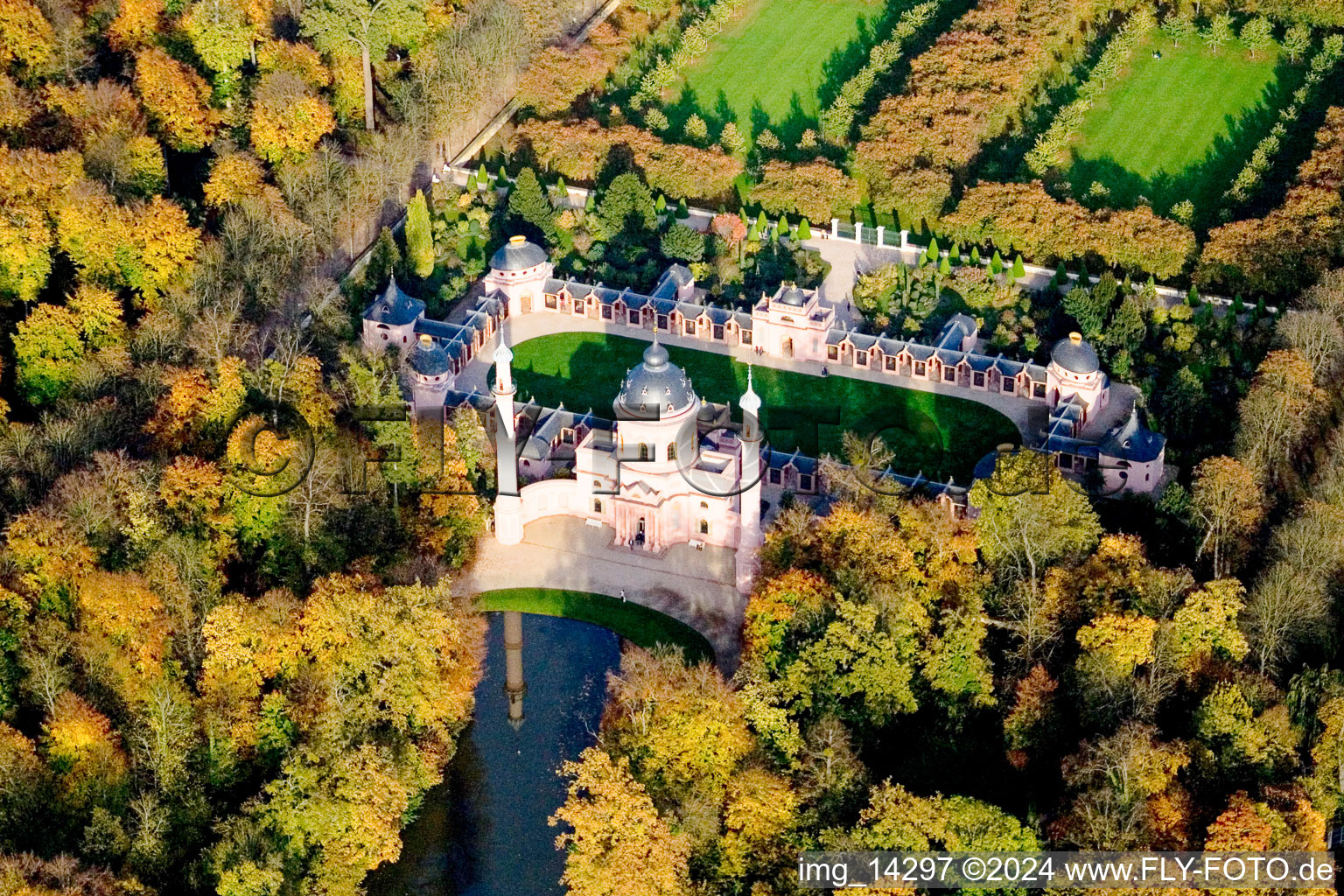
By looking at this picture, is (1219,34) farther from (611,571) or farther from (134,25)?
(134,25)

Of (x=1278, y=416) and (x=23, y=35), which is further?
(x=23, y=35)

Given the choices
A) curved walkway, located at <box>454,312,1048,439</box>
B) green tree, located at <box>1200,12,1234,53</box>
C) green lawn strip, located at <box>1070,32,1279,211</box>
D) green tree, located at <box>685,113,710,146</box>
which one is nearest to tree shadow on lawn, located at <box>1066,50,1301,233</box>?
green lawn strip, located at <box>1070,32,1279,211</box>

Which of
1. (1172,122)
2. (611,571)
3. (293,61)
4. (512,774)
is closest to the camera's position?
(512,774)

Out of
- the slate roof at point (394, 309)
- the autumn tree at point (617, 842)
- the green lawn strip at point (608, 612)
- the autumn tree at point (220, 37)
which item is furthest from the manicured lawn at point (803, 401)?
the autumn tree at point (617, 842)

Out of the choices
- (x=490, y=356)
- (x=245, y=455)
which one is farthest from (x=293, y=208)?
(x=245, y=455)

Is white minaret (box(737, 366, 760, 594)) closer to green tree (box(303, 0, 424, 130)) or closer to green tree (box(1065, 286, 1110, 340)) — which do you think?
green tree (box(1065, 286, 1110, 340))

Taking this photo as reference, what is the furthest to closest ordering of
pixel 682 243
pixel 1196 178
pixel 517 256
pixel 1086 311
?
pixel 1196 178 → pixel 682 243 → pixel 517 256 → pixel 1086 311

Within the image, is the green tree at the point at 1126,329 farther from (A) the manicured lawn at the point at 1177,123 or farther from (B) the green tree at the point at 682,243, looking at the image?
(B) the green tree at the point at 682,243

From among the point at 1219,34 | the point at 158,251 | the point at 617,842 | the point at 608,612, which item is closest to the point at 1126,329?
the point at 608,612
